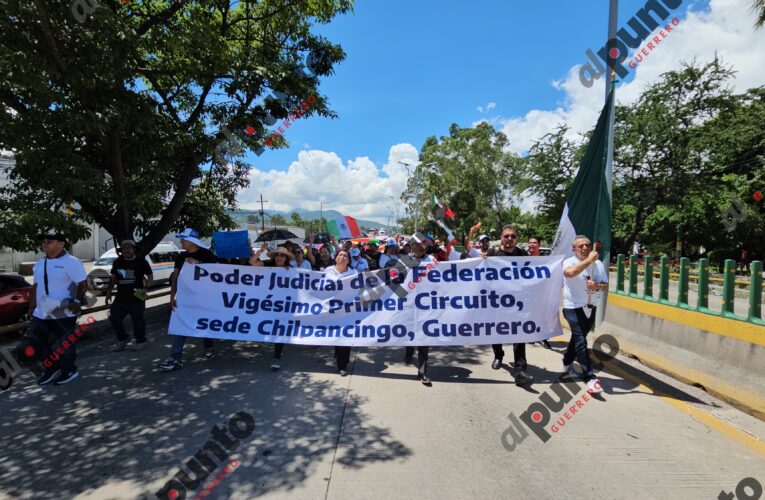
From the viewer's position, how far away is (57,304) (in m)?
4.93

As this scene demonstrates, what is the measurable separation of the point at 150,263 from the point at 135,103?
11.2 metres

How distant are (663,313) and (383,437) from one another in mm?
4654

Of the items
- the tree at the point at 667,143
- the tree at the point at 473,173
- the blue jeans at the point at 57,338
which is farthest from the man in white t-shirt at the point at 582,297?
the tree at the point at 473,173

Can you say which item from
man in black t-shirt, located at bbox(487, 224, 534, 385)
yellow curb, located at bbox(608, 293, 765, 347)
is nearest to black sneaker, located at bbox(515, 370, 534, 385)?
man in black t-shirt, located at bbox(487, 224, 534, 385)

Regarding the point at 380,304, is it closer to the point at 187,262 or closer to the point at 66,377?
the point at 187,262

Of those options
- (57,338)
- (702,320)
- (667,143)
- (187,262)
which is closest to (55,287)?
(57,338)

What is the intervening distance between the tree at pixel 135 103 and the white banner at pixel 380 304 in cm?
221

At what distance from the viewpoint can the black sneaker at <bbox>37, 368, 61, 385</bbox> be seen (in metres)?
4.92

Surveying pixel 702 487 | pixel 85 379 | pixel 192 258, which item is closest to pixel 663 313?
pixel 702 487

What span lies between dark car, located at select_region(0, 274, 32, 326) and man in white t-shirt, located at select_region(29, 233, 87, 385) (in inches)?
148

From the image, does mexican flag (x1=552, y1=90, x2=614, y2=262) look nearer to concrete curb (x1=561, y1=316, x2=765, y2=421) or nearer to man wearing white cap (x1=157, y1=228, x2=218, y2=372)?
concrete curb (x1=561, y1=316, x2=765, y2=421)

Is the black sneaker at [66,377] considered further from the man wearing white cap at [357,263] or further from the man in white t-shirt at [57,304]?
the man wearing white cap at [357,263]

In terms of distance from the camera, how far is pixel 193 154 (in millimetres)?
8594

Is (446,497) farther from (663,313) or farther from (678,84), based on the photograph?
(678,84)
